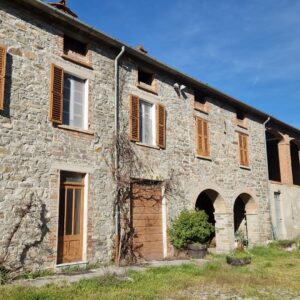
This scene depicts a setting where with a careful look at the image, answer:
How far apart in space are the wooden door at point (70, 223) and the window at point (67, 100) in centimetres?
160

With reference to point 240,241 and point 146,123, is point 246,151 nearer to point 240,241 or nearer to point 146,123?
point 240,241

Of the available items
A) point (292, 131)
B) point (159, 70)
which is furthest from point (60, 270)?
point (292, 131)

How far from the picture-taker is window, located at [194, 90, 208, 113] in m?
13.6

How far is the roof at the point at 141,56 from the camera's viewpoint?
29.1 ft

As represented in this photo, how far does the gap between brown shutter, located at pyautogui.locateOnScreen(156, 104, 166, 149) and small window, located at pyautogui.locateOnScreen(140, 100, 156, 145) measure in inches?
5.8

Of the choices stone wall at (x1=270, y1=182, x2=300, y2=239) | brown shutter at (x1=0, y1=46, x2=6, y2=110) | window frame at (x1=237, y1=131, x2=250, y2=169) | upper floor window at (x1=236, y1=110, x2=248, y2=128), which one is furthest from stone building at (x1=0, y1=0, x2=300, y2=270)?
stone wall at (x1=270, y1=182, x2=300, y2=239)

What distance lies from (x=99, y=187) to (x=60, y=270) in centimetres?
224

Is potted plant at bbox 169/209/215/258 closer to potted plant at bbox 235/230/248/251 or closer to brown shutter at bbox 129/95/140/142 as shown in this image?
potted plant at bbox 235/230/248/251

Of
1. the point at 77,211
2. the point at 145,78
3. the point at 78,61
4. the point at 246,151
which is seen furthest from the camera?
the point at 246,151

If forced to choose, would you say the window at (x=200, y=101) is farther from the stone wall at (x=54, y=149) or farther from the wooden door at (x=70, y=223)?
the wooden door at (x=70, y=223)

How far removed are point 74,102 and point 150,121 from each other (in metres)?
2.87

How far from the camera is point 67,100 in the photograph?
944 cm

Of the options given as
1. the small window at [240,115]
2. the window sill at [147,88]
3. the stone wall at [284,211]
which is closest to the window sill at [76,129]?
the window sill at [147,88]

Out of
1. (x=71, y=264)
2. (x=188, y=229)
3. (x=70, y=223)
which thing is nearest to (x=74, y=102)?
(x=70, y=223)
